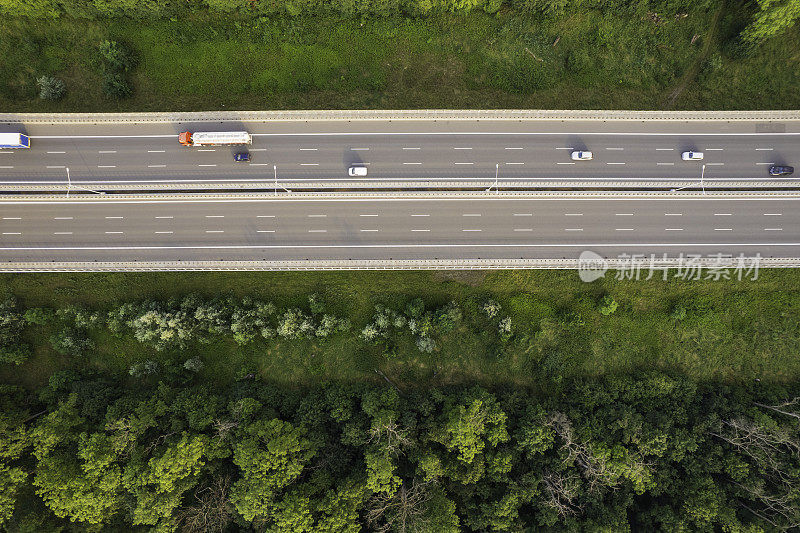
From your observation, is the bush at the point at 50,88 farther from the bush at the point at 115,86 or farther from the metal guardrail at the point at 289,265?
the metal guardrail at the point at 289,265

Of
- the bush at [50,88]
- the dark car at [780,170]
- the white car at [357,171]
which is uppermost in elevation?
the bush at [50,88]

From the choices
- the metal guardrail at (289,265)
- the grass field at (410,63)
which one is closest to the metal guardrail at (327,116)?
the grass field at (410,63)

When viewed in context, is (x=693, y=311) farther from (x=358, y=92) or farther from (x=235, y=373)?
(x=235, y=373)

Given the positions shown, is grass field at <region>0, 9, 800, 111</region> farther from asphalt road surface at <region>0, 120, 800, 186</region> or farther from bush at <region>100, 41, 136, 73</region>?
asphalt road surface at <region>0, 120, 800, 186</region>

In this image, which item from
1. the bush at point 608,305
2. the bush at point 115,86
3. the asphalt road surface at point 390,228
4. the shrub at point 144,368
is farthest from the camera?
the bush at point 608,305

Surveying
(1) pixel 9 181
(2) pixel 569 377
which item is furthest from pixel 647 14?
(1) pixel 9 181

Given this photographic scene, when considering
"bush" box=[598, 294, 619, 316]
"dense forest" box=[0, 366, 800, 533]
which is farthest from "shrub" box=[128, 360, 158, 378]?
"bush" box=[598, 294, 619, 316]

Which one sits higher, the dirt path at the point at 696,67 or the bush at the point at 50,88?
the dirt path at the point at 696,67
